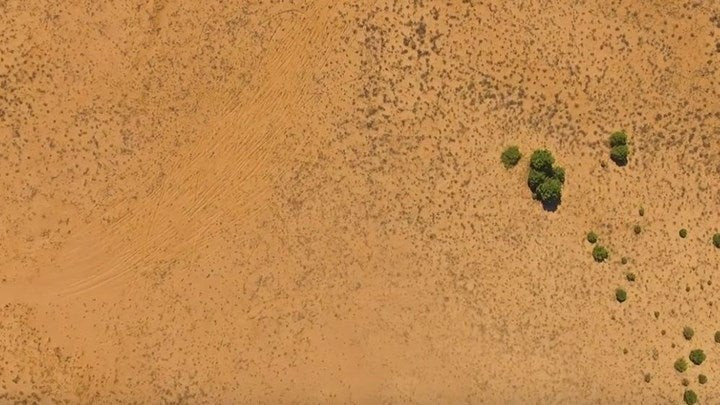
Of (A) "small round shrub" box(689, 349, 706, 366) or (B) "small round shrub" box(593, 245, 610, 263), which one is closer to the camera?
(B) "small round shrub" box(593, 245, 610, 263)

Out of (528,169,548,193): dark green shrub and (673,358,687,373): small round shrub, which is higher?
(528,169,548,193): dark green shrub

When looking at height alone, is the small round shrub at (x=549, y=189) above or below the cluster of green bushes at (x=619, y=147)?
below

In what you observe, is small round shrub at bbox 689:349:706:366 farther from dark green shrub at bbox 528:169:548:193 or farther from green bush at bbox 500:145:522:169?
green bush at bbox 500:145:522:169

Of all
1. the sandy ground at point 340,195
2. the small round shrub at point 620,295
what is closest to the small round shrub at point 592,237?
the sandy ground at point 340,195

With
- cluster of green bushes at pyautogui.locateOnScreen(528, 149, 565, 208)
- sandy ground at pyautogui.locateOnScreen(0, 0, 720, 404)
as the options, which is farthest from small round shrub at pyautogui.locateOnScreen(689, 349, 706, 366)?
cluster of green bushes at pyautogui.locateOnScreen(528, 149, 565, 208)

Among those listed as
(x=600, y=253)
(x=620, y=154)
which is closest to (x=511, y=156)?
(x=620, y=154)

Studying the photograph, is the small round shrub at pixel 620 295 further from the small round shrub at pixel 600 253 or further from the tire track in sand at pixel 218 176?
the tire track in sand at pixel 218 176

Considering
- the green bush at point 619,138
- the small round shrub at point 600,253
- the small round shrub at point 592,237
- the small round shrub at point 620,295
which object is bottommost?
the small round shrub at point 620,295
